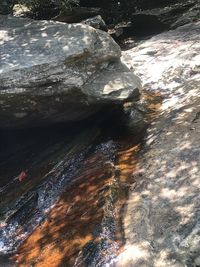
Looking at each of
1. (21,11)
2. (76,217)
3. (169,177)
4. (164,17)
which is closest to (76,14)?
(21,11)

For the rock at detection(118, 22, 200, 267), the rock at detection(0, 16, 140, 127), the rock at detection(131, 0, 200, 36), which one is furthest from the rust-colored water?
the rock at detection(131, 0, 200, 36)

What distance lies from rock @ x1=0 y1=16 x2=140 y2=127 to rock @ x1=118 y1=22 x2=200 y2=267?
1.13 m

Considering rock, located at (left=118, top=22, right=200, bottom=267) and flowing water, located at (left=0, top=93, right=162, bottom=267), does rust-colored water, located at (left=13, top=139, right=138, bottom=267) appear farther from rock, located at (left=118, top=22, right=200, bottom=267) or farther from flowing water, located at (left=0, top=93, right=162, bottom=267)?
rock, located at (left=118, top=22, right=200, bottom=267)

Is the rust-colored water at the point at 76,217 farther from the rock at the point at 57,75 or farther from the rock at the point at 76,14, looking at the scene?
the rock at the point at 76,14

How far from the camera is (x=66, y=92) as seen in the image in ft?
27.7

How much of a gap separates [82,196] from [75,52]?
283 centimetres

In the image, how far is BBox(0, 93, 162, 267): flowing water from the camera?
20.7 ft

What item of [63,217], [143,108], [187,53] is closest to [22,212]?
[63,217]

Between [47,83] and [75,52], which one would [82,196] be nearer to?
[47,83]

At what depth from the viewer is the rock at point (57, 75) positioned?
8297 mm

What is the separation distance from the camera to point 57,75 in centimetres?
834

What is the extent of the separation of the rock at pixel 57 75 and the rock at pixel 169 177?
113 centimetres

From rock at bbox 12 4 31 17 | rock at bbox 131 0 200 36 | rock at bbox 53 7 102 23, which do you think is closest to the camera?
rock at bbox 131 0 200 36

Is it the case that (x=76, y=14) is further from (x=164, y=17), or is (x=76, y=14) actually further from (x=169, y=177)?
(x=169, y=177)
